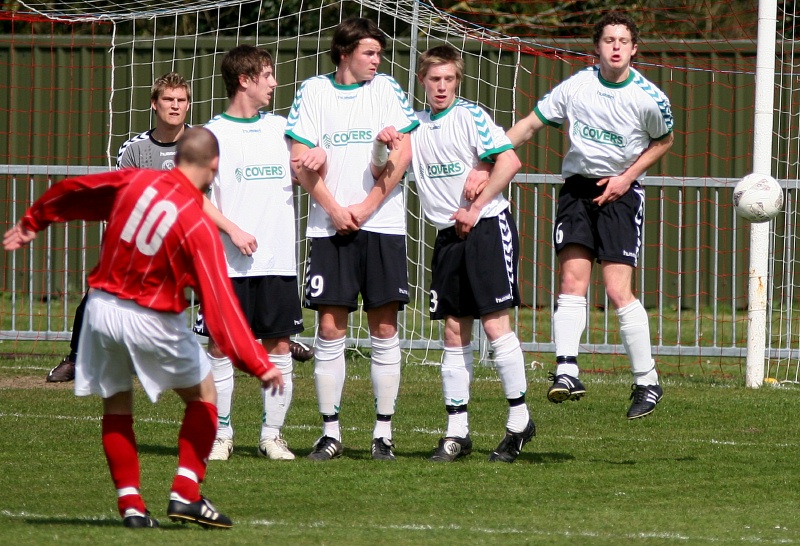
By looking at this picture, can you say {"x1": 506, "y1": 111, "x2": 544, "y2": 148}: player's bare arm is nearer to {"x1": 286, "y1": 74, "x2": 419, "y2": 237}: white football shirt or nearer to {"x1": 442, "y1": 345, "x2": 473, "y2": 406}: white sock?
{"x1": 286, "y1": 74, "x2": 419, "y2": 237}: white football shirt

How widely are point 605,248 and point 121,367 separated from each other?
3.39 metres

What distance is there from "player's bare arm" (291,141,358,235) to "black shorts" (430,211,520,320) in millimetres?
601

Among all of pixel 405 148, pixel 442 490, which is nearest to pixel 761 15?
pixel 405 148

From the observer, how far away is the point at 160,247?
5348 mm

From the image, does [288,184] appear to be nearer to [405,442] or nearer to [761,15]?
[405,442]

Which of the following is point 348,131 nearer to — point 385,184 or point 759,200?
point 385,184

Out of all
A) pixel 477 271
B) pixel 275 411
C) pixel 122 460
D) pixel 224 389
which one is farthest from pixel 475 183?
pixel 122 460

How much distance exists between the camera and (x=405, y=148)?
7.55 metres

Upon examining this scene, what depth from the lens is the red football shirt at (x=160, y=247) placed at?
531 centimetres

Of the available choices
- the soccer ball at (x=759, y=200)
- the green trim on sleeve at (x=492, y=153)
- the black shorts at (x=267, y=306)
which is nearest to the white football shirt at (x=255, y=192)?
the black shorts at (x=267, y=306)

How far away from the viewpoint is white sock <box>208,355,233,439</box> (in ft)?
25.3

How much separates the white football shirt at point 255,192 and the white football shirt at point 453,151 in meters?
0.84

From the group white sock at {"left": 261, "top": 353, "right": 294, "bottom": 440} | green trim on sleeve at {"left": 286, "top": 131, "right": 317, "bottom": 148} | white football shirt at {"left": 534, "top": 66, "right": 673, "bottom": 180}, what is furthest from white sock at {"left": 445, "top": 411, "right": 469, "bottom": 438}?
green trim on sleeve at {"left": 286, "top": 131, "right": 317, "bottom": 148}

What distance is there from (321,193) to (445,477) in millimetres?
1803
